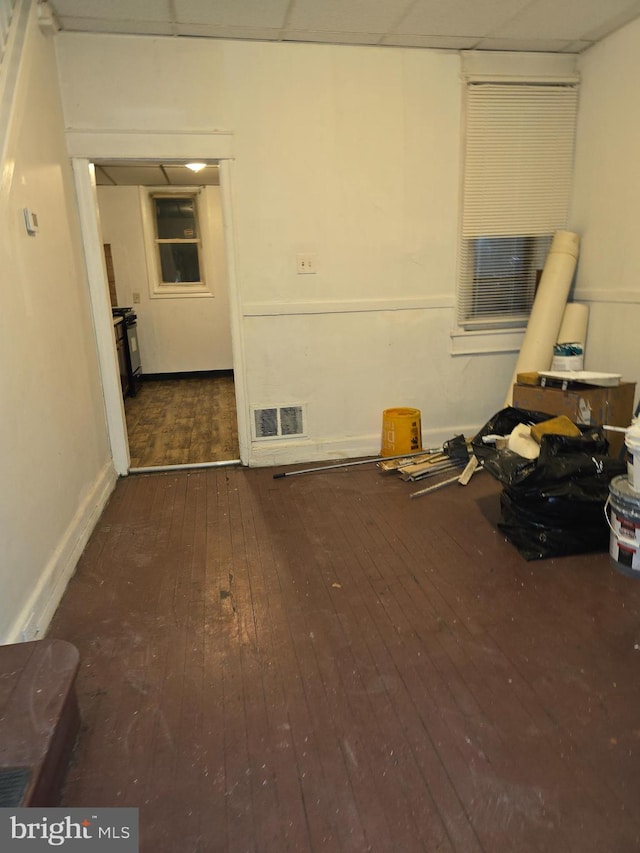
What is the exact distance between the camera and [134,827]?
1.28 meters

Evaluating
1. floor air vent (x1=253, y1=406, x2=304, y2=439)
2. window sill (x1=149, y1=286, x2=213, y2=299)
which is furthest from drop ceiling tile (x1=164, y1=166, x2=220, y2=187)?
floor air vent (x1=253, y1=406, x2=304, y2=439)

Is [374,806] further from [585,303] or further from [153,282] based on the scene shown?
[153,282]

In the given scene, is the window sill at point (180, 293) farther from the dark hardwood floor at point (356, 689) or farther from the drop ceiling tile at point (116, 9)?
the dark hardwood floor at point (356, 689)

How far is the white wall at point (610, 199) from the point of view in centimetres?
320

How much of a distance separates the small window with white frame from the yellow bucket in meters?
4.27

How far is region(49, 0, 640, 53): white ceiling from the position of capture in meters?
2.77

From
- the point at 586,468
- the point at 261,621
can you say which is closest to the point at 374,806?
the point at 261,621

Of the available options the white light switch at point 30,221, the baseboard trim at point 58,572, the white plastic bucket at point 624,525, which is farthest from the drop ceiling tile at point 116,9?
the white plastic bucket at point 624,525

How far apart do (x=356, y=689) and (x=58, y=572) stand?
136 centimetres

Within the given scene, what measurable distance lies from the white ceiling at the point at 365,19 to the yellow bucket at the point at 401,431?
2.30m

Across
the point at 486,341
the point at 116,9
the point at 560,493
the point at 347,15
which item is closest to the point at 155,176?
the point at 116,9

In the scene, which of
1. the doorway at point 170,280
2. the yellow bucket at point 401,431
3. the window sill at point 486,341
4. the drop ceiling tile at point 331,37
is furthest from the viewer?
the doorway at point 170,280

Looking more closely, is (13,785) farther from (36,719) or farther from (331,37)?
(331,37)

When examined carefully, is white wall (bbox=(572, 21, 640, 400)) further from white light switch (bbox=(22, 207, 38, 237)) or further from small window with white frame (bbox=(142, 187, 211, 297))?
small window with white frame (bbox=(142, 187, 211, 297))
